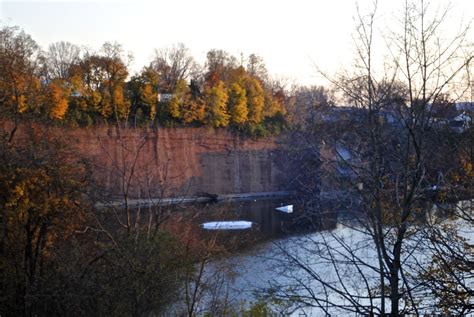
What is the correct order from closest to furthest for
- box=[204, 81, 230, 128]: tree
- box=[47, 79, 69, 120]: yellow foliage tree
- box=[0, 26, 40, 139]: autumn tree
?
box=[0, 26, 40, 139]: autumn tree < box=[47, 79, 69, 120]: yellow foliage tree < box=[204, 81, 230, 128]: tree

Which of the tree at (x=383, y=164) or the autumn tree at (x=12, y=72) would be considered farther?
the autumn tree at (x=12, y=72)

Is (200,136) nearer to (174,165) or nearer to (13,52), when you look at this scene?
(174,165)

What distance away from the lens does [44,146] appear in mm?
10500

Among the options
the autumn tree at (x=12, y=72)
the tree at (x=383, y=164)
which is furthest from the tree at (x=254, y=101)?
the tree at (x=383, y=164)

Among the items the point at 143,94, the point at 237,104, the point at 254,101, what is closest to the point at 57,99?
the point at 143,94

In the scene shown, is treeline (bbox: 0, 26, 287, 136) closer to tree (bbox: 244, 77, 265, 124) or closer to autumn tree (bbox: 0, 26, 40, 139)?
tree (bbox: 244, 77, 265, 124)

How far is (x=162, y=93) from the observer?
33750 mm

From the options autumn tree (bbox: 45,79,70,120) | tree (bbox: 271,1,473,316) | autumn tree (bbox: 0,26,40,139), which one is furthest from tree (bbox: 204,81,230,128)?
tree (bbox: 271,1,473,316)

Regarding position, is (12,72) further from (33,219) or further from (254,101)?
(254,101)

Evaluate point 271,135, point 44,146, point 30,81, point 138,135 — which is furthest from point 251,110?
point 44,146

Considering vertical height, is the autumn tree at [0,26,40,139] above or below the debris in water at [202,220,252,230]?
above

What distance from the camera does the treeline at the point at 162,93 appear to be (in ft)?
96.8

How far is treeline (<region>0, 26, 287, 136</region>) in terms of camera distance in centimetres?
2950

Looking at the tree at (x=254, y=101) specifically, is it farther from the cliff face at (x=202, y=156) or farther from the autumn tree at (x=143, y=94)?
the autumn tree at (x=143, y=94)
